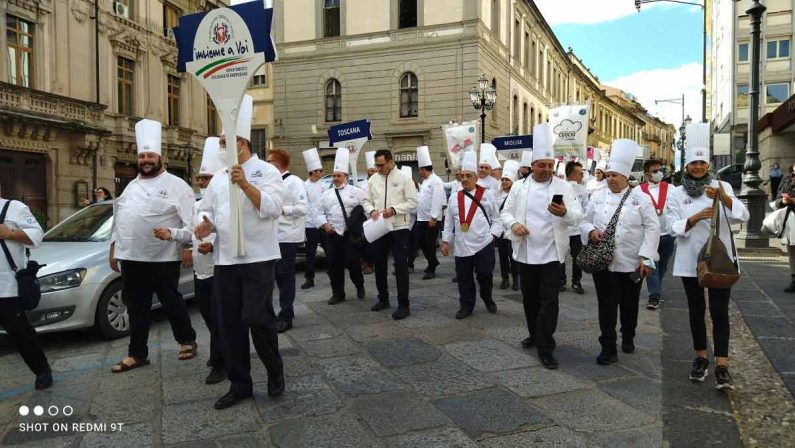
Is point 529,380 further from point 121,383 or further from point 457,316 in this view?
point 121,383

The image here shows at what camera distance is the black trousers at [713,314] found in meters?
4.43

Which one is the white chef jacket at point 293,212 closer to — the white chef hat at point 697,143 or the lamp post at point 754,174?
the white chef hat at point 697,143

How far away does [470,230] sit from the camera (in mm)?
6988

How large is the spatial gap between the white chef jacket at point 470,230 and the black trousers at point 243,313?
3202mm

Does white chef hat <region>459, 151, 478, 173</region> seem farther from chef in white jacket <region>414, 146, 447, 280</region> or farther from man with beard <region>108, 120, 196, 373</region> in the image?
man with beard <region>108, 120, 196, 373</region>

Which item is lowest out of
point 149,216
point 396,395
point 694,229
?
point 396,395

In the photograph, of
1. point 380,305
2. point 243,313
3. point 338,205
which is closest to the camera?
point 243,313

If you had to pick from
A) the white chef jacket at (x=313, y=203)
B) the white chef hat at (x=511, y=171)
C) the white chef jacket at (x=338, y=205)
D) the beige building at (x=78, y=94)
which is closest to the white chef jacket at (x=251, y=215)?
the white chef jacket at (x=338, y=205)

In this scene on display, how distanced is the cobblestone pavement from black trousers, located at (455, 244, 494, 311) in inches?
20.9

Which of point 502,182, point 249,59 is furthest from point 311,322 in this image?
point 502,182

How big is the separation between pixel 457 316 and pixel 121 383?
3510 mm

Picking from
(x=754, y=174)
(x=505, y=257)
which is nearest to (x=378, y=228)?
(x=505, y=257)

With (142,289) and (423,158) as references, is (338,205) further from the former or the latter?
(142,289)

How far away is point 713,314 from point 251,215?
11.3 ft
